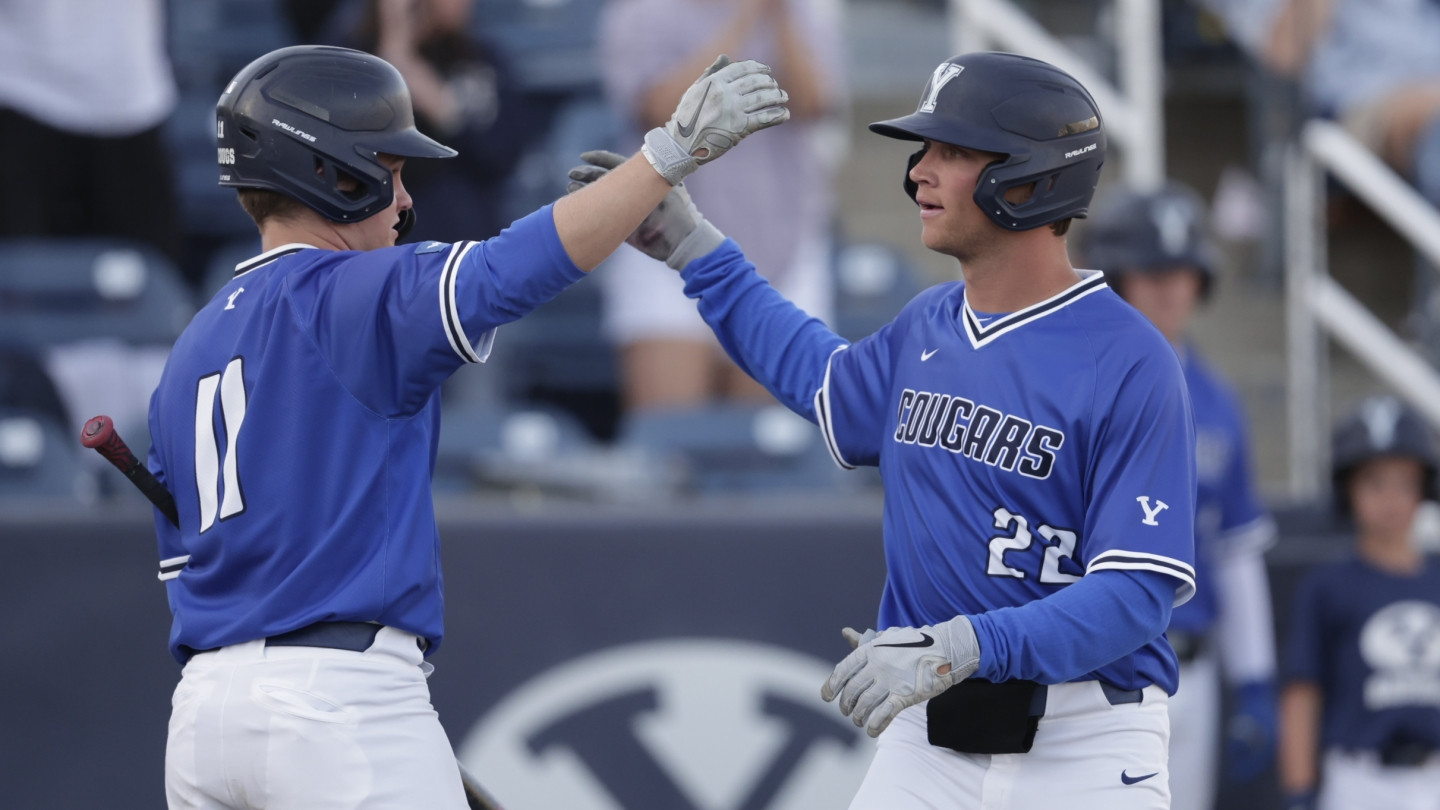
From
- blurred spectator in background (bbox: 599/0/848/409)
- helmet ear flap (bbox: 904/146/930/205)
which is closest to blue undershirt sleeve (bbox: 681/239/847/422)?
helmet ear flap (bbox: 904/146/930/205)

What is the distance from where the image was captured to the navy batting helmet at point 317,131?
9.54 feet

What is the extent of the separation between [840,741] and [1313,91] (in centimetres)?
383

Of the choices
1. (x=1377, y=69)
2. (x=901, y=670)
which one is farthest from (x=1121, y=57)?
(x=901, y=670)

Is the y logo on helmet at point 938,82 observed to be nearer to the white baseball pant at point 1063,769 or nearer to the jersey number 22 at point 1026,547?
the jersey number 22 at point 1026,547

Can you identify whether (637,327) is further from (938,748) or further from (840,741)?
(938,748)

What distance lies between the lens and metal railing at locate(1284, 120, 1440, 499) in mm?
6465

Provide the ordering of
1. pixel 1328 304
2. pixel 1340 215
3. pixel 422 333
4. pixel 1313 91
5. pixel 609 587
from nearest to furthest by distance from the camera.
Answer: pixel 422 333, pixel 609 587, pixel 1328 304, pixel 1313 91, pixel 1340 215

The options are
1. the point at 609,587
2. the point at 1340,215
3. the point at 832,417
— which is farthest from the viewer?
the point at 1340,215

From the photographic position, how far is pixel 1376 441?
17.6 ft

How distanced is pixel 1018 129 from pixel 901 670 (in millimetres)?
976

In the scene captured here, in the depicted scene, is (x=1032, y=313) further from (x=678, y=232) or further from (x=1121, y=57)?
(x=1121, y=57)

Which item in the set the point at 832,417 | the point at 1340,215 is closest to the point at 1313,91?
the point at 1340,215

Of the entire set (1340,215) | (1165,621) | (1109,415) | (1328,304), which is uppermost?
(1340,215)

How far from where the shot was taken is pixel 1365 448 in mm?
5363
